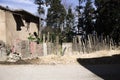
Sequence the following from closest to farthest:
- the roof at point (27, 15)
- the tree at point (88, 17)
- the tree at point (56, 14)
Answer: the roof at point (27, 15)
the tree at point (88, 17)
the tree at point (56, 14)

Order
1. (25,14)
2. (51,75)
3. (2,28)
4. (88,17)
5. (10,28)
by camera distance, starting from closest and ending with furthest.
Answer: (51,75) < (2,28) < (10,28) < (25,14) < (88,17)

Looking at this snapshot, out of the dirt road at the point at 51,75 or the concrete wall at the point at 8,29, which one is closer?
the dirt road at the point at 51,75

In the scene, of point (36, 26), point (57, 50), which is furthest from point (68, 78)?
point (36, 26)

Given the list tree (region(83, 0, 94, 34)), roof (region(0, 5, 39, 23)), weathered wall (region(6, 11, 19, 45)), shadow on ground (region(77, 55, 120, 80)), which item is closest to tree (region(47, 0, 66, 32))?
tree (region(83, 0, 94, 34))

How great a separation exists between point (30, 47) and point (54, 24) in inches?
1508

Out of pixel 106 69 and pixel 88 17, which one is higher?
pixel 88 17

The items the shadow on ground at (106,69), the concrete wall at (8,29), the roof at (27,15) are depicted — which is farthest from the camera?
the roof at (27,15)

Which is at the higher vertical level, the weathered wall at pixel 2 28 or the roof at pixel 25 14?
the roof at pixel 25 14

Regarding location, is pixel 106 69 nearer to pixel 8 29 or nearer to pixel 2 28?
pixel 2 28

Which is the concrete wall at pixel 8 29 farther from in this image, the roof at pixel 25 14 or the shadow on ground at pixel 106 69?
the shadow on ground at pixel 106 69

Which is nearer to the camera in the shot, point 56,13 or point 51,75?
point 51,75

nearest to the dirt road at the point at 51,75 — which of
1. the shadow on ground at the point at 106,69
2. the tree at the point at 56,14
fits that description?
the shadow on ground at the point at 106,69

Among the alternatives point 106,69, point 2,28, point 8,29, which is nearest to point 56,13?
point 8,29

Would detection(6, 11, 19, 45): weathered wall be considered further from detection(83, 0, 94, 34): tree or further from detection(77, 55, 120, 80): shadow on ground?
detection(83, 0, 94, 34): tree
